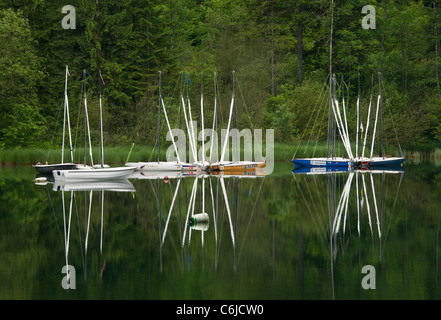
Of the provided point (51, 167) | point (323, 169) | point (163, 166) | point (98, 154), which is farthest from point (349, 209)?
point (98, 154)

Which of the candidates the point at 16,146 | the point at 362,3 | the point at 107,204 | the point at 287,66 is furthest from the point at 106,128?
the point at 107,204

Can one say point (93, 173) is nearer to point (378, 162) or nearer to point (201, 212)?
point (201, 212)

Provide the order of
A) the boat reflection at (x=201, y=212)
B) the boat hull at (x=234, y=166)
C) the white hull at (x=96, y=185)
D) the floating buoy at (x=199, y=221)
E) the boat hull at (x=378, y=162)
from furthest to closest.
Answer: the boat hull at (x=378, y=162) < the boat hull at (x=234, y=166) < the white hull at (x=96, y=185) < the floating buoy at (x=199, y=221) < the boat reflection at (x=201, y=212)

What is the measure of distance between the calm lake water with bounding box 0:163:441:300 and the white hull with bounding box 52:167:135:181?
825cm

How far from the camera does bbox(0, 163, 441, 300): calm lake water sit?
13.1 metres

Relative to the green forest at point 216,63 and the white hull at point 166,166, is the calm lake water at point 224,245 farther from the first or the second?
the green forest at point 216,63

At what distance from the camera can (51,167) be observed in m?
47.4

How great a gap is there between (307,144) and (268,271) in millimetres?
49741

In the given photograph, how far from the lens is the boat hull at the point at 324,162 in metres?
54.0

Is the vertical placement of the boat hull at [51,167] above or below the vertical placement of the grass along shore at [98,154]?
below

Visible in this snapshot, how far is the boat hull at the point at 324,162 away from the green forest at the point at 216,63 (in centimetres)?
1115

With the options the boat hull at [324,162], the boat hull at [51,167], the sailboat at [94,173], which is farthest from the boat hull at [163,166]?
the boat hull at [324,162]

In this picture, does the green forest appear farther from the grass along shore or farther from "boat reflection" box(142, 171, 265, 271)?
"boat reflection" box(142, 171, 265, 271)
